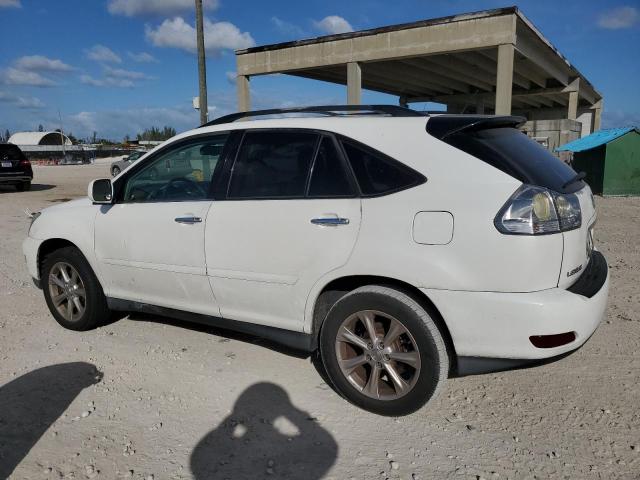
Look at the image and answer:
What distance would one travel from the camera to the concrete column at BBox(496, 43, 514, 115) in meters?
14.0

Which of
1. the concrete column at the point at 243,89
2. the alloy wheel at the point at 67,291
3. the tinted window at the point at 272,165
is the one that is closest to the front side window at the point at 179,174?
the tinted window at the point at 272,165

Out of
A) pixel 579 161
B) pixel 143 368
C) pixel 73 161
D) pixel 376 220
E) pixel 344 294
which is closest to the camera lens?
pixel 376 220

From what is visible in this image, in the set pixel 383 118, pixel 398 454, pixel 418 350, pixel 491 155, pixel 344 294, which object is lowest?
pixel 398 454

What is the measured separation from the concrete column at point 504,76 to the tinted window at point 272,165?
1264 centimetres

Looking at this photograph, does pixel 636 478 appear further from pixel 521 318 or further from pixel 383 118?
pixel 383 118

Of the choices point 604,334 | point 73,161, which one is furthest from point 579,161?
point 73,161

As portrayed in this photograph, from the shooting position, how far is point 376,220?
9.29 ft

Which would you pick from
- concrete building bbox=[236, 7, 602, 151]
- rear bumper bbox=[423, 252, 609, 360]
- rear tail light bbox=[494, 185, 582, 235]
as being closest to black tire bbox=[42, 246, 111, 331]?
rear bumper bbox=[423, 252, 609, 360]

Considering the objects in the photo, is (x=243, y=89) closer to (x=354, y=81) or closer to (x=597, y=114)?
(x=354, y=81)

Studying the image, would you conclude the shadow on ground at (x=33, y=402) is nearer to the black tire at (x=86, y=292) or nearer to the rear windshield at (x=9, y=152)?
the black tire at (x=86, y=292)

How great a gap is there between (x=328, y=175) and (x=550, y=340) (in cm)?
151

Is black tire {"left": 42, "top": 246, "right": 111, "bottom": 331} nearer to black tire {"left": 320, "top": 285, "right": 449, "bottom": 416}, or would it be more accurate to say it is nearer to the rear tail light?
black tire {"left": 320, "top": 285, "right": 449, "bottom": 416}

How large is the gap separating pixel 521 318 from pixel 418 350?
57 centimetres

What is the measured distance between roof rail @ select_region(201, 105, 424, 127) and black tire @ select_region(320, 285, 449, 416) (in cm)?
110
